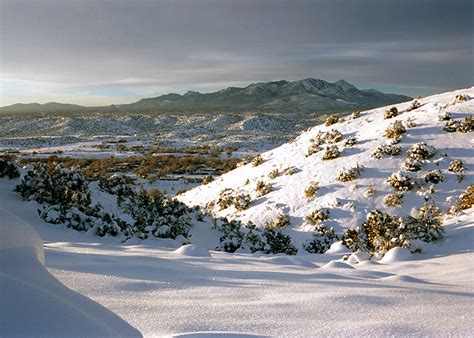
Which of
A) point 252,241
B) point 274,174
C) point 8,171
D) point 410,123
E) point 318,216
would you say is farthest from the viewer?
point 274,174

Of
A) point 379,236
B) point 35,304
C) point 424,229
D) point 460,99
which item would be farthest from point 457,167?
point 35,304

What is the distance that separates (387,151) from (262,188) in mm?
4880

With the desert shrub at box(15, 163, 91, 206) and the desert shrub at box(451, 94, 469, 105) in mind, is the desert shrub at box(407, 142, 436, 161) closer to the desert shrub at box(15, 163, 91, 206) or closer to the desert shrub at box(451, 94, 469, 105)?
the desert shrub at box(451, 94, 469, 105)

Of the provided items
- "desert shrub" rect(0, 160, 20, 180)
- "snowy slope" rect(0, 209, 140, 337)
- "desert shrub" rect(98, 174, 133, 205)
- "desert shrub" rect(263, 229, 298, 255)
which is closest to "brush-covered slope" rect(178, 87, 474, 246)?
"desert shrub" rect(263, 229, 298, 255)

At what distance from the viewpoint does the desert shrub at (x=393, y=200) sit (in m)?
12.7

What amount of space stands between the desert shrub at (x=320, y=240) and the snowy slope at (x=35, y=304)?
365 inches

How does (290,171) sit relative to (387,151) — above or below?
below

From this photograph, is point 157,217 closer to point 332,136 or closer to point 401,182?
point 401,182

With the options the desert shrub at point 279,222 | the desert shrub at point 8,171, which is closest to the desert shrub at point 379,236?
the desert shrub at point 279,222

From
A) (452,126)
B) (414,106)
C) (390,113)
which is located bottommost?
(452,126)

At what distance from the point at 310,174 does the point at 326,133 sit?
12.4 ft

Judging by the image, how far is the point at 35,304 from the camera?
1.93 metres

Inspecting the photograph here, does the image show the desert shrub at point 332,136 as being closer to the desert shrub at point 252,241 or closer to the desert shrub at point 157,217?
the desert shrub at point 252,241

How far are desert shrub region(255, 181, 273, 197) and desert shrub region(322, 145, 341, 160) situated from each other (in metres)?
2.56
